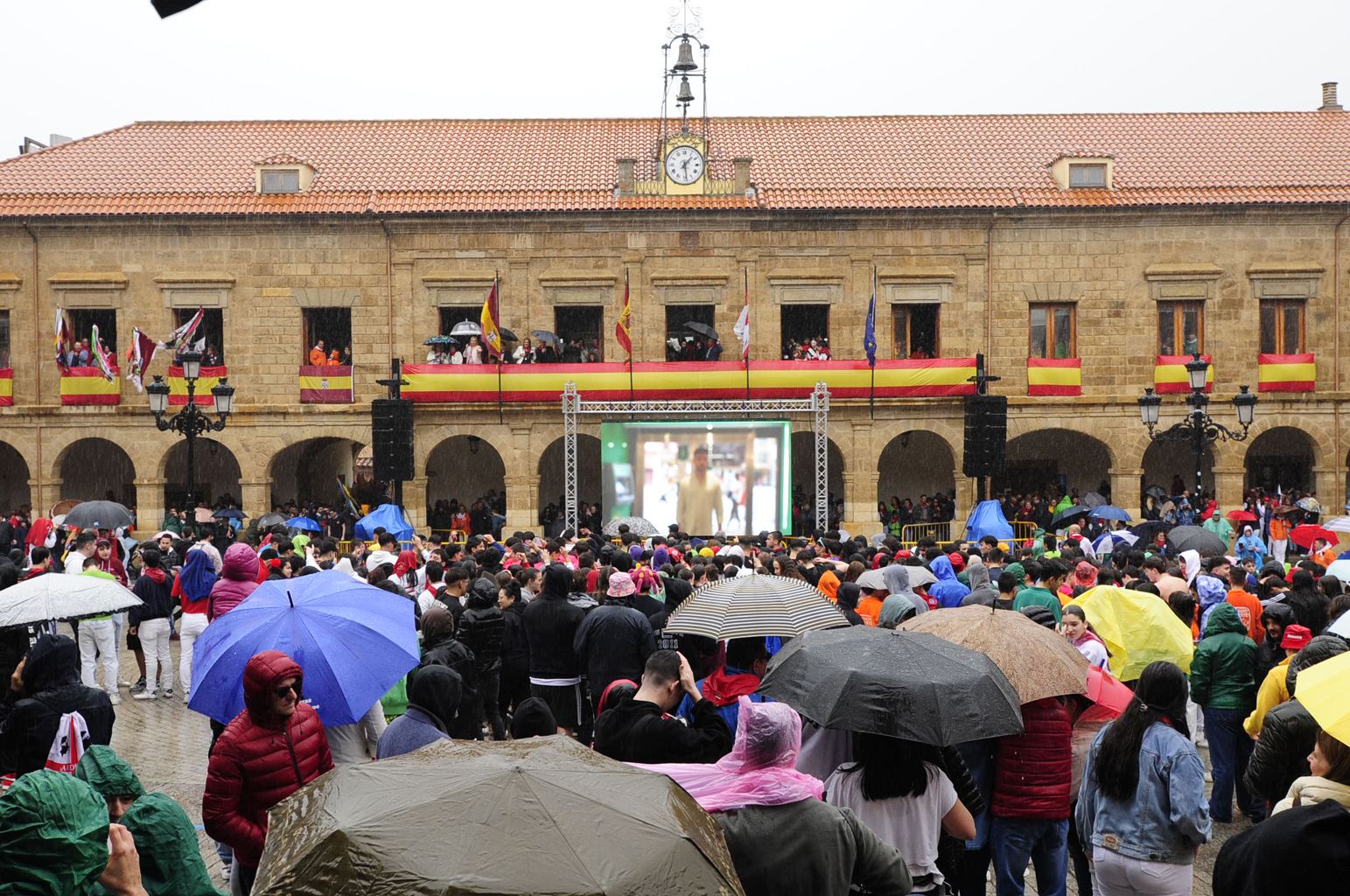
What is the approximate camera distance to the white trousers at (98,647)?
39.9ft

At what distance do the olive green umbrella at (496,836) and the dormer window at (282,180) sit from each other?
27312 mm

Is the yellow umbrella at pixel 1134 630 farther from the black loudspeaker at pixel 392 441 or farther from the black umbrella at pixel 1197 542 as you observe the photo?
the black loudspeaker at pixel 392 441

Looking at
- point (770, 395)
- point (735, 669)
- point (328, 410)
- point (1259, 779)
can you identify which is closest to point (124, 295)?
point (328, 410)

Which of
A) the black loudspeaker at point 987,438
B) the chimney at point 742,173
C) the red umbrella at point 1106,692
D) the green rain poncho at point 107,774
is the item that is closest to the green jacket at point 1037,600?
the red umbrella at point 1106,692

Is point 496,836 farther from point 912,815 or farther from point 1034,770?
point 1034,770

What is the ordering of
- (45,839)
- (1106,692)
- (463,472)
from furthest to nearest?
1. (463,472)
2. (1106,692)
3. (45,839)

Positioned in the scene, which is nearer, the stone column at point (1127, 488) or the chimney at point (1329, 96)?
the stone column at point (1127, 488)

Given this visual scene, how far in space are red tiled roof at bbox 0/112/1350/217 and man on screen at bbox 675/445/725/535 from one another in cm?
622

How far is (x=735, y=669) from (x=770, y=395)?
20202 millimetres

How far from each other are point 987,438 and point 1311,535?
22.8 ft

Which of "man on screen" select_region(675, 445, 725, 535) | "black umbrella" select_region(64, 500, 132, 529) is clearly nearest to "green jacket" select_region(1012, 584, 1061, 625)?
"black umbrella" select_region(64, 500, 132, 529)

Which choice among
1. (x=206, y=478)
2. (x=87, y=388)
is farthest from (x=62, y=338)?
(x=206, y=478)

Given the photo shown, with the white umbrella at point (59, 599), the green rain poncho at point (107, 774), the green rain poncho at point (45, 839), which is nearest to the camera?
the green rain poncho at point (45, 839)

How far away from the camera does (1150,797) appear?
5.51 meters
